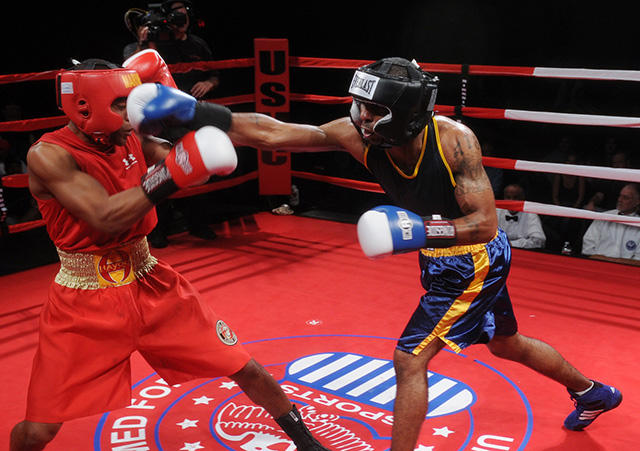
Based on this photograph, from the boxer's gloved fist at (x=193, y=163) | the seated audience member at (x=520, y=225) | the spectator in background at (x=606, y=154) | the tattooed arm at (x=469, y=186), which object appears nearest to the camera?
the boxer's gloved fist at (x=193, y=163)

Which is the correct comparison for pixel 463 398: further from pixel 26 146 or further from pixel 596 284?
pixel 26 146

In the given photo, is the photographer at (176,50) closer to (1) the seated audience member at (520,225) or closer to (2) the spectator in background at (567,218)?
(1) the seated audience member at (520,225)

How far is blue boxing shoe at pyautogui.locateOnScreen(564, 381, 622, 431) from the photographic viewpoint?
2.59 metres

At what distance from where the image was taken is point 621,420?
107 inches

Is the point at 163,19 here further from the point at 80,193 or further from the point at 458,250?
the point at 458,250

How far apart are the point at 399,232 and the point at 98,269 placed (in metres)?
0.94

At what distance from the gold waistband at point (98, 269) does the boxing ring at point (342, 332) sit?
29.4 inches

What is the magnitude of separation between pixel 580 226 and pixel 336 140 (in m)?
3.23

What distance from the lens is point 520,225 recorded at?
5.04m

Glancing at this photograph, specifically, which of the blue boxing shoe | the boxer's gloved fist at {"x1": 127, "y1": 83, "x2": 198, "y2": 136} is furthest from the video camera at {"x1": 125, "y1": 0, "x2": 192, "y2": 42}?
the blue boxing shoe

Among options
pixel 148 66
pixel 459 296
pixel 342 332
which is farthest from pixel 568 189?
pixel 148 66

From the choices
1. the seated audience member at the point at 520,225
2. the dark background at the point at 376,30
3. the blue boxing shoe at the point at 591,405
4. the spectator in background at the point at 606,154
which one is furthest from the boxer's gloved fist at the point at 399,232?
the dark background at the point at 376,30

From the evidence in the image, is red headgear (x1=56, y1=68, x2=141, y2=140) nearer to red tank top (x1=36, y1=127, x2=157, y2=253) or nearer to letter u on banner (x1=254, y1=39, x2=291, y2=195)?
red tank top (x1=36, y1=127, x2=157, y2=253)

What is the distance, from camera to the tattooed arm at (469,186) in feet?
6.72
